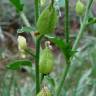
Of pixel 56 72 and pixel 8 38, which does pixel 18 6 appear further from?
pixel 8 38

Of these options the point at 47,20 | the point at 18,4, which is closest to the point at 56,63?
the point at 18,4

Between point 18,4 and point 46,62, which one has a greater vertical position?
point 18,4

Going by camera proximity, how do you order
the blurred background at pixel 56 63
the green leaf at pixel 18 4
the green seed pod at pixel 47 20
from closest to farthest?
the green seed pod at pixel 47 20 → the green leaf at pixel 18 4 → the blurred background at pixel 56 63

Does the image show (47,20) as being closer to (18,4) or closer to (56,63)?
(18,4)

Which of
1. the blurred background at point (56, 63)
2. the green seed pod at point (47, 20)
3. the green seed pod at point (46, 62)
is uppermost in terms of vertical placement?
the green seed pod at point (47, 20)

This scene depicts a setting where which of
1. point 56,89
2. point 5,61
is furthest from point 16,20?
point 56,89
